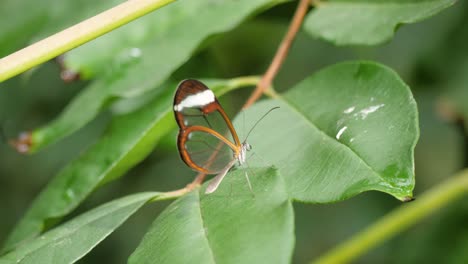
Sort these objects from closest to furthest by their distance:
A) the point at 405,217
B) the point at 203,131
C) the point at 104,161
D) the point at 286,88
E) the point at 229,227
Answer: the point at 229,227
the point at 203,131
the point at 104,161
the point at 405,217
the point at 286,88

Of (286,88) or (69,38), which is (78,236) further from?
(286,88)

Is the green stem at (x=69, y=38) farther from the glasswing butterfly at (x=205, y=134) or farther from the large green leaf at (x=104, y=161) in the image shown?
the large green leaf at (x=104, y=161)

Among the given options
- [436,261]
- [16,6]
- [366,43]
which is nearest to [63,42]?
[366,43]

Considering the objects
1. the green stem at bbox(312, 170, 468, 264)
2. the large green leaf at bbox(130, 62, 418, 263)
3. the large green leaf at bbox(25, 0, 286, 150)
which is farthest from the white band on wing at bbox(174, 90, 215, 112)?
the green stem at bbox(312, 170, 468, 264)

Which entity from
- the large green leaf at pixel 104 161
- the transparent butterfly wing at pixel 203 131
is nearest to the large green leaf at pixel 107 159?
the large green leaf at pixel 104 161

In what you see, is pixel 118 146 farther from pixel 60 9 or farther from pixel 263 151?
pixel 60 9

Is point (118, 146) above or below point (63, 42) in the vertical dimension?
below

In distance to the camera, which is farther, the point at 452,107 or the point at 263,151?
the point at 452,107

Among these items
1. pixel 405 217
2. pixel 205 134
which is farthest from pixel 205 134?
pixel 405 217
